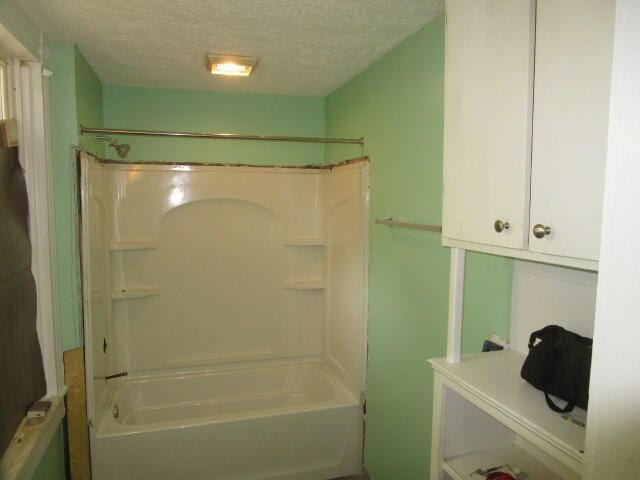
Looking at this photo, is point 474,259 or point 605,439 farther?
point 474,259

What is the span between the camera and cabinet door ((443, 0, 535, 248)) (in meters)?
1.01

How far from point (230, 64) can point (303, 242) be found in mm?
1427

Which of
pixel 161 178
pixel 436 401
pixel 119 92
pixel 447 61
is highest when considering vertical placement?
pixel 119 92

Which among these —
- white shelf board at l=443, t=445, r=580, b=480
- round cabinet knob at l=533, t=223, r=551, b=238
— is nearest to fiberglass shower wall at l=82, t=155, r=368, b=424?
white shelf board at l=443, t=445, r=580, b=480

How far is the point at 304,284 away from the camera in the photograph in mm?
3412

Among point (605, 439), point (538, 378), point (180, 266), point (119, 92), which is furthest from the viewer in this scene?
point (180, 266)

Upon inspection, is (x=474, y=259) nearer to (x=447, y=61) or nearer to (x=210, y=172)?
(x=447, y=61)

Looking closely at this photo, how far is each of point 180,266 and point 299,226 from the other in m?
0.95

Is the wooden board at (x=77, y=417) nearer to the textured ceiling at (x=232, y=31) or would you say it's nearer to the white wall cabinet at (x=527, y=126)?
the textured ceiling at (x=232, y=31)

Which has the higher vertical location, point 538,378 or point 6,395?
point 538,378

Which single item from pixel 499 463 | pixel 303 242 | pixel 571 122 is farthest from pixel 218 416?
pixel 571 122

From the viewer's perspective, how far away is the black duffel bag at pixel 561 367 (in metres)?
1.04

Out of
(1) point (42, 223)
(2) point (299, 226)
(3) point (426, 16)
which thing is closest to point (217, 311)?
(2) point (299, 226)

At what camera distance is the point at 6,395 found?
158 cm
